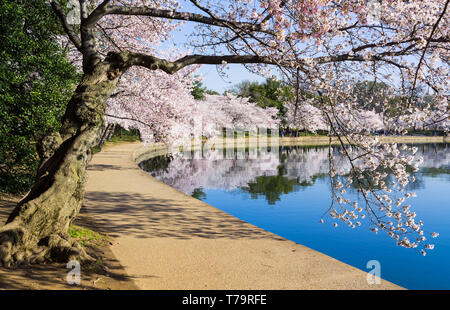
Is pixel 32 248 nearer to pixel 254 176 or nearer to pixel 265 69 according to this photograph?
pixel 265 69

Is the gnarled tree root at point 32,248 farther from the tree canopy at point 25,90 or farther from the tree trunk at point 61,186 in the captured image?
the tree canopy at point 25,90

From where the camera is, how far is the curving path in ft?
15.4

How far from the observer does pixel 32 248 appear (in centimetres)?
479

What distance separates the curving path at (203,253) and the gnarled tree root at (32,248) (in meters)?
0.76

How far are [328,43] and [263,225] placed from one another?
6589mm

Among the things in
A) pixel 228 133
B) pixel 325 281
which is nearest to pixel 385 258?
pixel 325 281

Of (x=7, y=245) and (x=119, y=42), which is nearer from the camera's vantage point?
(x=7, y=245)

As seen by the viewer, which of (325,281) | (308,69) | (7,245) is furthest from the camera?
(308,69)

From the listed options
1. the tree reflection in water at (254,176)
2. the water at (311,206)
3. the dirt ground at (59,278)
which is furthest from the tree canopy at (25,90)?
the tree reflection in water at (254,176)

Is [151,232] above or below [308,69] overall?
below

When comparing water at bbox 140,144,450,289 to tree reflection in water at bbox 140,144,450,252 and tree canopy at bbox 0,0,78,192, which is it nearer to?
tree reflection in water at bbox 140,144,450,252

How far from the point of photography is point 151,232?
23.0ft

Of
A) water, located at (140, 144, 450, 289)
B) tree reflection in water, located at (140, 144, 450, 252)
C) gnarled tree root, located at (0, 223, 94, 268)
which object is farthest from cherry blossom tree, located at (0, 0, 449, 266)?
tree reflection in water, located at (140, 144, 450, 252)
